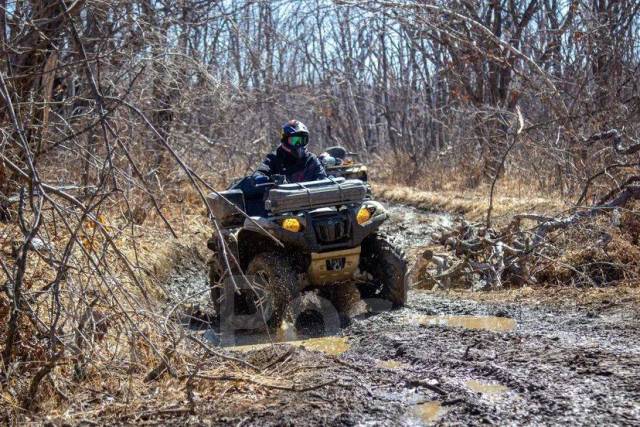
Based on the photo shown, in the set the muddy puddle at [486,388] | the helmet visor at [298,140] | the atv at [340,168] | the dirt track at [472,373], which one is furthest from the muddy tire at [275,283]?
the muddy puddle at [486,388]

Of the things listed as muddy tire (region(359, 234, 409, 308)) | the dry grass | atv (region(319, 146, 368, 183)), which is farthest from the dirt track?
the dry grass

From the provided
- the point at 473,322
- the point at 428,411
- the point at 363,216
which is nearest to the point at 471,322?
the point at 473,322

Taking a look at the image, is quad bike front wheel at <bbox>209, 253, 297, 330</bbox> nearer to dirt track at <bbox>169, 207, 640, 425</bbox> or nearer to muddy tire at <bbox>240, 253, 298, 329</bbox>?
muddy tire at <bbox>240, 253, 298, 329</bbox>

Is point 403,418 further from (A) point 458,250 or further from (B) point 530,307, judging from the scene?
(A) point 458,250

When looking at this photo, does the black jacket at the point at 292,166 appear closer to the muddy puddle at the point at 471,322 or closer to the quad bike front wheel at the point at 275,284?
the quad bike front wheel at the point at 275,284

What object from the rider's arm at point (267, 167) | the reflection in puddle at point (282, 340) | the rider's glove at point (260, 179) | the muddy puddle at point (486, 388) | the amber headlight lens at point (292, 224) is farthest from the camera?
the rider's arm at point (267, 167)

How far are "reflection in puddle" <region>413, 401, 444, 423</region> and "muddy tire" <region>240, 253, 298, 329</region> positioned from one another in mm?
2982

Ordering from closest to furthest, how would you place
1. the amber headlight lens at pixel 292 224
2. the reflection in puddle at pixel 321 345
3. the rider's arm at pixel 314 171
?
the reflection in puddle at pixel 321 345 → the amber headlight lens at pixel 292 224 → the rider's arm at pixel 314 171

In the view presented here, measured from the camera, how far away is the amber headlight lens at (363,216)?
7.41 m

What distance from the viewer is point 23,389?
474 cm

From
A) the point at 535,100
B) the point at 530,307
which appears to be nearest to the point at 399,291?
the point at 530,307

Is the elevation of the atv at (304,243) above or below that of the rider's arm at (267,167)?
below

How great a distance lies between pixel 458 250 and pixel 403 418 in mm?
6351

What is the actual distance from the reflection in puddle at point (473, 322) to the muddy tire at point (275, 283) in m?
1.11
